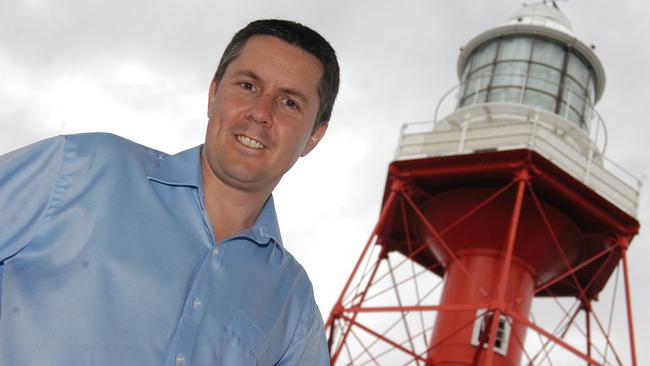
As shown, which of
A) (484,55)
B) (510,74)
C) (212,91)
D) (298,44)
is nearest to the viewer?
(298,44)

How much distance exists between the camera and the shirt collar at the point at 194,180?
2.75m

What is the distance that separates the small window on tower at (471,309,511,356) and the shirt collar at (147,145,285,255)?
11.8 m

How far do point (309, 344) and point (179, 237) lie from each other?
71cm

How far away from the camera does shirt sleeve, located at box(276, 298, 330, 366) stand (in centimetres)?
307

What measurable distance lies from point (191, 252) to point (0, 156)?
60cm

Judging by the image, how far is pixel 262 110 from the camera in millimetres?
2969

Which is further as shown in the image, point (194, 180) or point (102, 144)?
point (194, 180)

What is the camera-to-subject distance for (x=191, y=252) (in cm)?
265

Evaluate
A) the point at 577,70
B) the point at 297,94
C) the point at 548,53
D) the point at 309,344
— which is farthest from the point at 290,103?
the point at 577,70

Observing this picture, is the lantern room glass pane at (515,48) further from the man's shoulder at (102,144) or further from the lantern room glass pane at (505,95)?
the man's shoulder at (102,144)

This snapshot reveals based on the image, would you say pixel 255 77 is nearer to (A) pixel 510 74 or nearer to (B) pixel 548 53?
(A) pixel 510 74

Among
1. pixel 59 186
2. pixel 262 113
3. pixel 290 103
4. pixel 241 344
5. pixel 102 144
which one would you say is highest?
pixel 290 103

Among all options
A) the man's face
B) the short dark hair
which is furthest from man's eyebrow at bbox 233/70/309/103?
the short dark hair

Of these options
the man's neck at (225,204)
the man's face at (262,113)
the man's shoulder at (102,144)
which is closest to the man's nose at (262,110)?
the man's face at (262,113)
